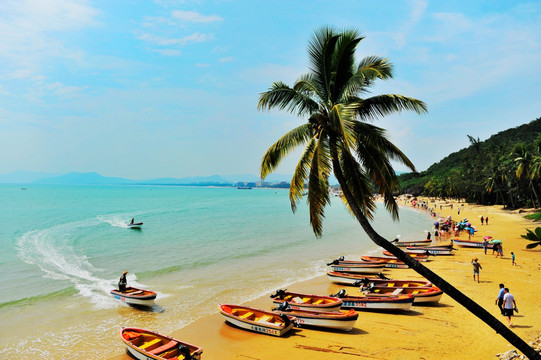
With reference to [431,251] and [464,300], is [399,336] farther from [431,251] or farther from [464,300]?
[431,251]

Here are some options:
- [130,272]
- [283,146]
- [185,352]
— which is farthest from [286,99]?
A: [130,272]

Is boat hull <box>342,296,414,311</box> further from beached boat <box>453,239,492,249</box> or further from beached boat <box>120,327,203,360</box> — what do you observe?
beached boat <box>453,239,492,249</box>

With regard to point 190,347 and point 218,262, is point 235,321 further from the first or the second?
point 218,262

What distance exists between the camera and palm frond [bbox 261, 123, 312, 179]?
9062 mm

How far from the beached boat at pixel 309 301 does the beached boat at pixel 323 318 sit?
0.26 meters

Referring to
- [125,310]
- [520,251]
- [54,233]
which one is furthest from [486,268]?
[54,233]

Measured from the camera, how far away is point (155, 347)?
1249cm

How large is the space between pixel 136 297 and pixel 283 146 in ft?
43.3

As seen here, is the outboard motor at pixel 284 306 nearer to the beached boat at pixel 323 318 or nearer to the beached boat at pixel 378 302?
the beached boat at pixel 323 318

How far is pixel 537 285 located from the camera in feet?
62.2

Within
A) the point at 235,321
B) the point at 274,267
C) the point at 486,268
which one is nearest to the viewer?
the point at 235,321

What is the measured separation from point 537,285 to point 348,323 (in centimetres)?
1224

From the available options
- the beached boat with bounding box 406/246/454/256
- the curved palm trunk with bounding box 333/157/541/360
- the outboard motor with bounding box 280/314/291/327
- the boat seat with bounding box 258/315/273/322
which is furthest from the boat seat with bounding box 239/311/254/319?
the beached boat with bounding box 406/246/454/256

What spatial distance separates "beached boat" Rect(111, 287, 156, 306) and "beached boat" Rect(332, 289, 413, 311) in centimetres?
953
